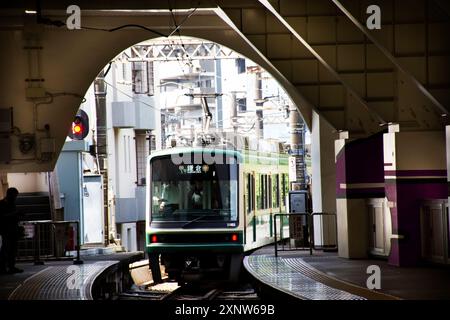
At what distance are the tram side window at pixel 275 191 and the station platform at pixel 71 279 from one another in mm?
3892

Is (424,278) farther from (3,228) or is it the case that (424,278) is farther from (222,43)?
(222,43)

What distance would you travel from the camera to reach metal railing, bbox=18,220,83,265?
20.3 meters

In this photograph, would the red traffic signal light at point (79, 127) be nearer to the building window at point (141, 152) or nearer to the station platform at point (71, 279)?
the station platform at point (71, 279)

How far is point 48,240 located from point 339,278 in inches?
323

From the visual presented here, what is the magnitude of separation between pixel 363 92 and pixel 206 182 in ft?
13.3

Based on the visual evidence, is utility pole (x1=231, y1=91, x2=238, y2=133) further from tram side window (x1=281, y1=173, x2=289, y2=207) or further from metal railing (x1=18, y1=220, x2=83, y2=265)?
metal railing (x1=18, y1=220, x2=83, y2=265)

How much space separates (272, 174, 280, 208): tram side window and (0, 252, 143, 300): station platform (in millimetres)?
3892

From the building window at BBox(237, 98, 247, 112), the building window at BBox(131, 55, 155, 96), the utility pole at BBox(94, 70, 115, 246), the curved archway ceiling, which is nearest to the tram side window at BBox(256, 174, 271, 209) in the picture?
the curved archway ceiling

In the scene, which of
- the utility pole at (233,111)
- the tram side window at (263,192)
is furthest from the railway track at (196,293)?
the utility pole at (233,111)

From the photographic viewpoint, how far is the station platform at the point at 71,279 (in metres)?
14.7

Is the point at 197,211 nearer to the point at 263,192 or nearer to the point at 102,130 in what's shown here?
the point at 263,192

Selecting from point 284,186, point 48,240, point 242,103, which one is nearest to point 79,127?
point 48,240

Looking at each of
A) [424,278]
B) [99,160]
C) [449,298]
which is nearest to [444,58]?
[424,278]

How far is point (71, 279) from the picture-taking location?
55.2 feet
